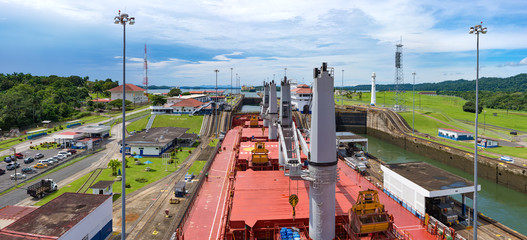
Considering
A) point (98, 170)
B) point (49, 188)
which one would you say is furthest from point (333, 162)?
point (98, 170)

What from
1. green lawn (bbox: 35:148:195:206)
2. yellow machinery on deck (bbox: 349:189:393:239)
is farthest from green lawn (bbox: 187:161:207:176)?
yellow machinery on deck (bbox: 349:189:393:239)

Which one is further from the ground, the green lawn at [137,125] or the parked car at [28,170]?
the green lawn at [137,125]

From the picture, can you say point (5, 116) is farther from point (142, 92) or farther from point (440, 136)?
point (440, 136)

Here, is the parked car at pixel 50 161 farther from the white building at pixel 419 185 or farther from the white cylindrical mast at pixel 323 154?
the white building at pixel 419 185

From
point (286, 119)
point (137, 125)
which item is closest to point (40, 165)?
point (137, 125)

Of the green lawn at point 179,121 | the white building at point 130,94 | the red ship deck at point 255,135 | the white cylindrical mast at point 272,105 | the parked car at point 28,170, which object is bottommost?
the parked car at point 28,170

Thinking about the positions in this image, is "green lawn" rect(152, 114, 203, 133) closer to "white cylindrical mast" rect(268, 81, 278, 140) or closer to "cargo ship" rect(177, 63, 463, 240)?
"white cylindrical mast" rect(268, 81, 278, 140)

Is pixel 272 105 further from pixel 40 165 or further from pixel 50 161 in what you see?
pixel 40 165

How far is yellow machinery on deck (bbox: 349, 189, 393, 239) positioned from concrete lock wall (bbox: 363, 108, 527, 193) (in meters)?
36.9

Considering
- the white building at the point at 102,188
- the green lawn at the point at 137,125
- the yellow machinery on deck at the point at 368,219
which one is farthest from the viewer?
the green lawn at the point at 137,125

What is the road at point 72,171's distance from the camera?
33.6 meters

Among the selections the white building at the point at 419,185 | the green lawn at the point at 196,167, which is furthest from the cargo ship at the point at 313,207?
the green lawn at the point at 196,167

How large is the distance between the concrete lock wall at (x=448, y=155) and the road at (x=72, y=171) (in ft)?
219

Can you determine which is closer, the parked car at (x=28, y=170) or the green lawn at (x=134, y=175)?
the green lawn at (x=134, y=175)
